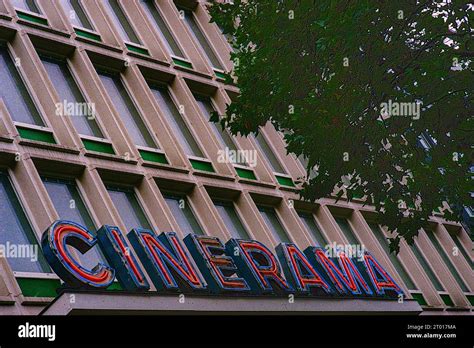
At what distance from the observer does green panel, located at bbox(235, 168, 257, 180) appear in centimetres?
2658

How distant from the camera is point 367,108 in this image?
51.8 feet

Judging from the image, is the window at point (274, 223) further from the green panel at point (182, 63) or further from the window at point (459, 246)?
the window at point (459, 246)

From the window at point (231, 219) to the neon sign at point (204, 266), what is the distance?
1.70 metres

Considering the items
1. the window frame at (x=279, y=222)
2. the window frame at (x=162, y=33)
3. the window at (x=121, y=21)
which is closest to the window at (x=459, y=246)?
the window frame at (x=279, y=222)

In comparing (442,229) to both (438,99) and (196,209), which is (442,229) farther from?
(438,99)

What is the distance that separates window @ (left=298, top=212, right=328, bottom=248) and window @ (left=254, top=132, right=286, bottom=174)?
1.75 meters

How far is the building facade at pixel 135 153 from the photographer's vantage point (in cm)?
1959

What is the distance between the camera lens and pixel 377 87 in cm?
1542

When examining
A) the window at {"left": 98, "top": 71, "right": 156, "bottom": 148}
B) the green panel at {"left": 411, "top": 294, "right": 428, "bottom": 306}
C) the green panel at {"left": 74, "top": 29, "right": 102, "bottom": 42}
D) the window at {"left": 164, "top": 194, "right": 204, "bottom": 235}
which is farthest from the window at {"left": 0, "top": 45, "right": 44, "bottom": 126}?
the green panel at {"left": 411, "top": 294, "right": 428, "bottom": 306}

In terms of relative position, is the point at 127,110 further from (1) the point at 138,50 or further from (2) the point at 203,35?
(2) the point at 203,35
